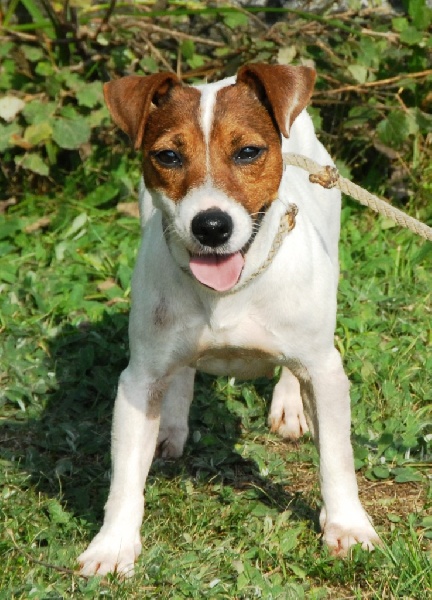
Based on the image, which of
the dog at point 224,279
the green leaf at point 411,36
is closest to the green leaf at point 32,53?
the green leaf at point 411,36

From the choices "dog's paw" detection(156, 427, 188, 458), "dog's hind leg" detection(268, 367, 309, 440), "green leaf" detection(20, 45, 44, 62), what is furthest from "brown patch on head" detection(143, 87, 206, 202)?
"green leaf" detection(20, 45, 44, 62)

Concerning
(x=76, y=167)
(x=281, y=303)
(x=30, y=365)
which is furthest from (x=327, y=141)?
(x=281, y=303)

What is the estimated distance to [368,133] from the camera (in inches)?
296

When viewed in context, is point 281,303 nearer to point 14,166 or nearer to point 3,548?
point 3,548

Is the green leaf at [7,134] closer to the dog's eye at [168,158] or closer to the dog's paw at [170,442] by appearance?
the dog's paw at [170,442]

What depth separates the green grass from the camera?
4250mm

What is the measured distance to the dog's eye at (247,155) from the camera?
4.05m

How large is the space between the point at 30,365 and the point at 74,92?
2.15 metres

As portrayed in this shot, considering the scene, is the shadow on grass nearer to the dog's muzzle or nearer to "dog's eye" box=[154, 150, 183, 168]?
the dog's muzzle

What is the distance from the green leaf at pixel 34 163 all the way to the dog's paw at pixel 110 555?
3.49 metres

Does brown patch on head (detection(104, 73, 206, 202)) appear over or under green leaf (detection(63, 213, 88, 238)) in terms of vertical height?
over

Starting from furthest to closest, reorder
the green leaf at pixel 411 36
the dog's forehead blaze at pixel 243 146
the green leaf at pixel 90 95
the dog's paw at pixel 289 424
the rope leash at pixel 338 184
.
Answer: the green leaf at pixel 411 36 < the green leaf at pixel 90 95 < the dog's paw at pixel 289 424 < the rope leash at pixel 338 184 < the dog's forehead blaze at pixel 243 146

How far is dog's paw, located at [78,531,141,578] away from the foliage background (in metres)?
0.06

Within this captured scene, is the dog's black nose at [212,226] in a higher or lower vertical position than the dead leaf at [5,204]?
higher
